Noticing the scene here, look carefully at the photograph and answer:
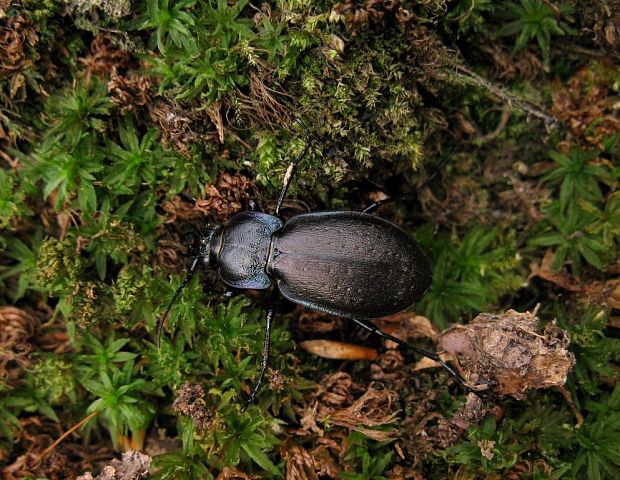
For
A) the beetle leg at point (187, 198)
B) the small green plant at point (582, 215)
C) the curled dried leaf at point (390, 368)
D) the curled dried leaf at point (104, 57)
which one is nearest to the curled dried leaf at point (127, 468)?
the curled dried leaf at point (390, 368)

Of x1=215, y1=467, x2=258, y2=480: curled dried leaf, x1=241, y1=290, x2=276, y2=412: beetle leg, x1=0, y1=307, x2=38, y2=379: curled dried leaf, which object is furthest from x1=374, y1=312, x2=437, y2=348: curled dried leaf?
x1=0, y1=307, x2=38, y2=379: curled dried leaf

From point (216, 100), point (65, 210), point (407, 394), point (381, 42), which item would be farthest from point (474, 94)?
point (65, 210)

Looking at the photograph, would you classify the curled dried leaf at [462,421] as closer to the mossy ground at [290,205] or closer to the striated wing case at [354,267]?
the mossy ground at [290,205]

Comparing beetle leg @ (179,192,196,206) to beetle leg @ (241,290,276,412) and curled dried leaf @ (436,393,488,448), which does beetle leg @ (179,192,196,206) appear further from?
curled dried leaf @ (436,393,488,448)

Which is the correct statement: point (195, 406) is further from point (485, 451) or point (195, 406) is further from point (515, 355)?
point (515, 355)

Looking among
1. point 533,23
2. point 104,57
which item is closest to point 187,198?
point 104,57

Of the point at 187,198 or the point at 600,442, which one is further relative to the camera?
the point at 187,198
